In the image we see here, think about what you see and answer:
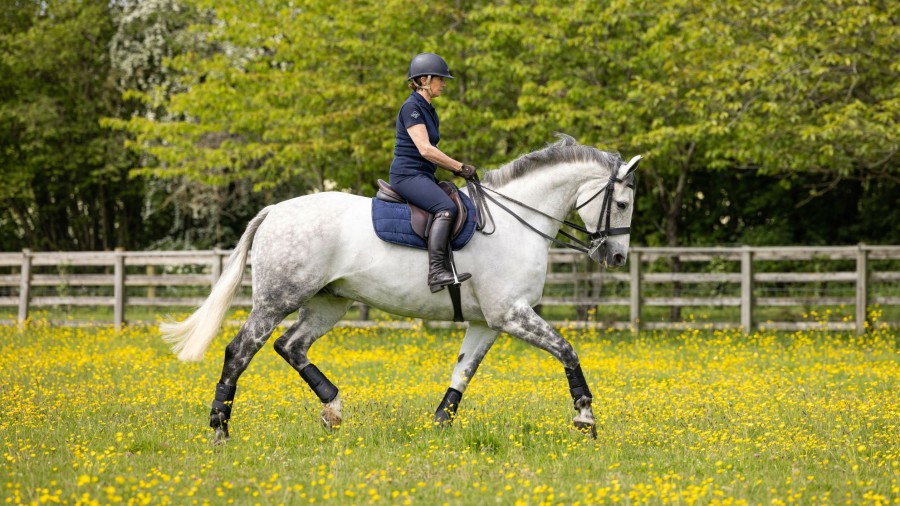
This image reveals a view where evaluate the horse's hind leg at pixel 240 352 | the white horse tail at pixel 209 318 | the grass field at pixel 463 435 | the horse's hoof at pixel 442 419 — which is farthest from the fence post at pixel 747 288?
the horse's hind leg at pixel 240 352

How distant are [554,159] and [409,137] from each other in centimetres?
128

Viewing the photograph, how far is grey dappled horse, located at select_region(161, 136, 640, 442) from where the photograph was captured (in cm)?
789

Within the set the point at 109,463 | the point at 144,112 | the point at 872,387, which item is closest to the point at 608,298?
the point at 872,387

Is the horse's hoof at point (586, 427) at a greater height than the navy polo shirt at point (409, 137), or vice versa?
the navy polo shirt at point (409, 137)

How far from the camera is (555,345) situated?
775cm

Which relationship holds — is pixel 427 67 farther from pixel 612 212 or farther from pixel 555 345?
pixel 555 345

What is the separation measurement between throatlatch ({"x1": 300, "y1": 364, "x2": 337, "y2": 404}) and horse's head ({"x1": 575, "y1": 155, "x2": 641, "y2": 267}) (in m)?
2.49

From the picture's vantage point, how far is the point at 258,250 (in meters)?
8.16

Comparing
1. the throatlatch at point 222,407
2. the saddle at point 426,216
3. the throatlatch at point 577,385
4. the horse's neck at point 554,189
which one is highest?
the horse's neck at point 554,189

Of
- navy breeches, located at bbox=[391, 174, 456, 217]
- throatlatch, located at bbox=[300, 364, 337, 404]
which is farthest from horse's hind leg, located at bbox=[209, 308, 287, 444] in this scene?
navy breeches, located at bbox=[391, 174, 456, 217]

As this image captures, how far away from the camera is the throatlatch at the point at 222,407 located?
7.73m

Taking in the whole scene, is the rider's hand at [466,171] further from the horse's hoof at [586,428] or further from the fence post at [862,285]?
the fence post at [862,285]

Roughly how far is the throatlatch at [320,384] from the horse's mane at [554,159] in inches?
87.0

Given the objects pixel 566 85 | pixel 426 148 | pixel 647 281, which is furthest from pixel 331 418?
pixel 566 85
